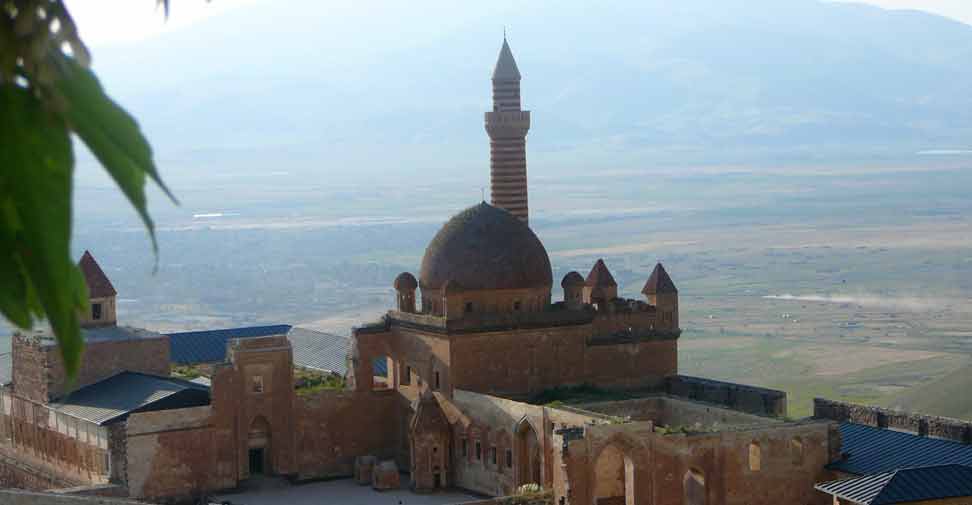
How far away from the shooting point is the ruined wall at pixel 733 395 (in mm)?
36188

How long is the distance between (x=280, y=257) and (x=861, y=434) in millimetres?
114026

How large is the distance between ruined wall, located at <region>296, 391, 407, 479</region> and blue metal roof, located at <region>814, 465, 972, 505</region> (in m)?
12.9

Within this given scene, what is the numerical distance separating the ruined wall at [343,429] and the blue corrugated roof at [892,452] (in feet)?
35.6

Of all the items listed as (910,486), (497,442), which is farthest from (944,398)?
(910,486)

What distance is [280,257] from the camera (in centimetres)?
14388

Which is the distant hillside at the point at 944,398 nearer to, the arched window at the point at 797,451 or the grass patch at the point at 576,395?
the grass patch at the point at 576,395

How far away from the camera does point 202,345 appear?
49.5m

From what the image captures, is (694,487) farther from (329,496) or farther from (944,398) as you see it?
(944,398)

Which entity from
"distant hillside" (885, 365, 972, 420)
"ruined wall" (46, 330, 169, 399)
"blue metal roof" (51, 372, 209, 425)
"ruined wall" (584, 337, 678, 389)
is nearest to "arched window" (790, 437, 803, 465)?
"ruined wall" (584, 337, 678, 389)

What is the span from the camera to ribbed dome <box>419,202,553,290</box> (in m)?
36.4

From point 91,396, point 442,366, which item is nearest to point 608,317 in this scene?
point 442,366

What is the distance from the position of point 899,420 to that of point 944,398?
17.8 meters

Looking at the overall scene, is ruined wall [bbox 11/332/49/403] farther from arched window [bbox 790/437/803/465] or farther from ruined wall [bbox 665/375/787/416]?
arched window [bbox 790/437/803/465]

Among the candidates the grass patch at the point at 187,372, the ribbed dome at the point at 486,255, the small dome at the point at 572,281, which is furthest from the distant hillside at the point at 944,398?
the grass patch at the point at 187,372
